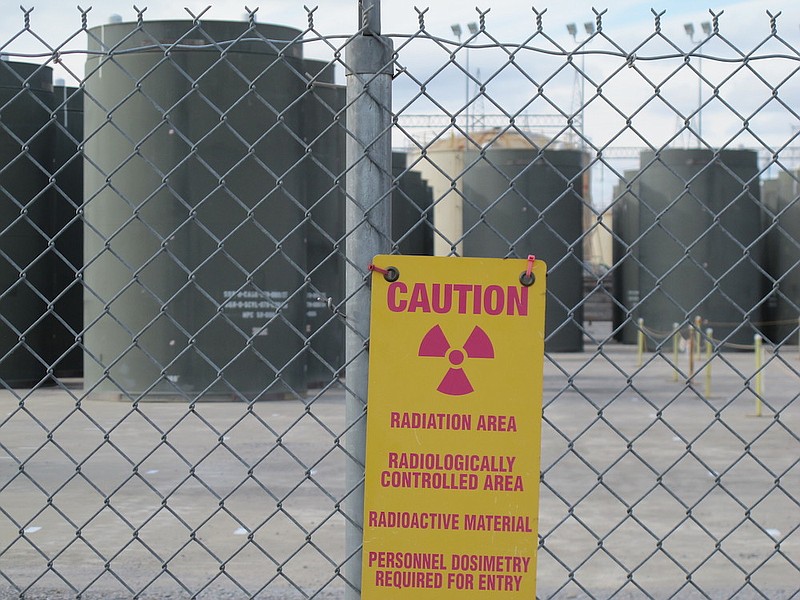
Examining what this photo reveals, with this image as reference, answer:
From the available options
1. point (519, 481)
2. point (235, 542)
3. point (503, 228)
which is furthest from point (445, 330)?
point (503, 228)

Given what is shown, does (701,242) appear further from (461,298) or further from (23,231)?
(461,298)

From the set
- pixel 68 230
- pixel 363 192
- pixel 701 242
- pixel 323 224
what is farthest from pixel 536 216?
pixel 363 192

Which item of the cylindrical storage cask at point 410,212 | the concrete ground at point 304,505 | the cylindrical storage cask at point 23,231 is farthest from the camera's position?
the cylindrical storage cask at point 410,212

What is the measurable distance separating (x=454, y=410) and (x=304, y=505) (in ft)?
17.1

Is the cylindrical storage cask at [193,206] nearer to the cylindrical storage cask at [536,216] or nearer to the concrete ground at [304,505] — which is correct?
the concrete ground at [304,505]

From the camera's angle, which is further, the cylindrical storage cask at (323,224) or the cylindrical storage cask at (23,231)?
the cylindrical storage cask at (23,231)

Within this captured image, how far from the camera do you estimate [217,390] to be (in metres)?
13.8

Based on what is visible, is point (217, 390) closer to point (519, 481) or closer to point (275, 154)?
point (275, 154)

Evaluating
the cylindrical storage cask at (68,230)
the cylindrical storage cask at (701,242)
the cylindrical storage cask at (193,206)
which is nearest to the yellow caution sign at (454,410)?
the cylindrical storage cask at (193,206)

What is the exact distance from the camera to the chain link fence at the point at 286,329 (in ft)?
9.68

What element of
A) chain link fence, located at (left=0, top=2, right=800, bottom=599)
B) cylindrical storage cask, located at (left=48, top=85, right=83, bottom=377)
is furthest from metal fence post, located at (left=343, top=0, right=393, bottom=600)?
cylindrical storage cask, located at (left=48, top=85, right=83, bottom=377)

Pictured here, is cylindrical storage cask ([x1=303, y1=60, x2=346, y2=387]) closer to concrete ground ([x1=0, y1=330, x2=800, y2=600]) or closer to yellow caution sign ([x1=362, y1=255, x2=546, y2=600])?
concrete ground ([x1=0, y1=330, x2=800, y2=600])

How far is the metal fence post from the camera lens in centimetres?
272

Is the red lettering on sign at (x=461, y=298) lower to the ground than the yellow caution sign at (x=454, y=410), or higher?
higher
